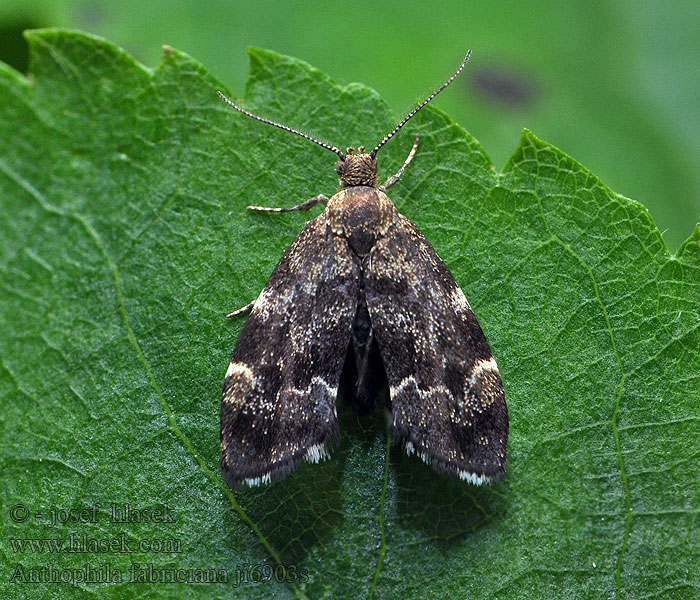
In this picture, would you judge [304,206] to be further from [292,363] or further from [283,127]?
[292,363]

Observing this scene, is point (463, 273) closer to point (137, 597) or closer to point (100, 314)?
point (100, 314)

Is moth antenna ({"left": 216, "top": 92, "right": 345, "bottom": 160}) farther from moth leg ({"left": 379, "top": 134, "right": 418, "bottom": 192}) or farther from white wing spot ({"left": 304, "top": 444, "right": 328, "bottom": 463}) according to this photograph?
white wing spot ({"left": 304, "top": 444, "right": 328, "bottom": 463})

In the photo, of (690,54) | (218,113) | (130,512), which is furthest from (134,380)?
(690,54)

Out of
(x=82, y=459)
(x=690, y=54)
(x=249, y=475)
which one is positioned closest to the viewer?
(x=249, y=475)

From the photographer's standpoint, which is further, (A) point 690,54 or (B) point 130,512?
(A) point 690,54

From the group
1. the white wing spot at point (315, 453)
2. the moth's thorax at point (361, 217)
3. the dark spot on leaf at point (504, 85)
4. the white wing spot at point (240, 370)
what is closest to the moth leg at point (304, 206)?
the moth's thorax at point (361, 217)

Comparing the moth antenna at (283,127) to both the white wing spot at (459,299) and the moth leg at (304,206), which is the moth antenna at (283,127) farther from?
the white wing spot at (459,299)
